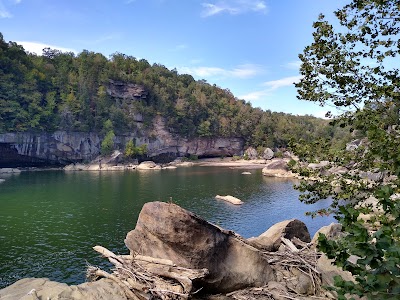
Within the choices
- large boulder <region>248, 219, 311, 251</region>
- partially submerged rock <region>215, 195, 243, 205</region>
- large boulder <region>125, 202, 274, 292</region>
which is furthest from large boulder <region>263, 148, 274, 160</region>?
large boulder <region>125, 202, 274, 292</region>

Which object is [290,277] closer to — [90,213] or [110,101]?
[90,213]

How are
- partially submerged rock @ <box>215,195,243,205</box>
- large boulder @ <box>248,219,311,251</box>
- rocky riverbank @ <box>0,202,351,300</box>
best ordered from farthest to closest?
partially submerged rock @ <box>215,195,243,205</box> < large boulder @ <box>248,219,311,251</box> < rocky riverbank @ <box>0,202,351,300</box>

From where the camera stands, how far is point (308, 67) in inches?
343

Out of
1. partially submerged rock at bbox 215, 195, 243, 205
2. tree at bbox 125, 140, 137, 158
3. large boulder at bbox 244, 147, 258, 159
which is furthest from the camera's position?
large boulder at bbox 244, 147, 258, 159

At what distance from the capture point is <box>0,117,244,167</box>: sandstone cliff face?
91756mm

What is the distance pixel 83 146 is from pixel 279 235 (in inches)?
3839

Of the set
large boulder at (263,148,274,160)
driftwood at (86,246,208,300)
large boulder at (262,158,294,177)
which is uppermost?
large boulder at (263,148,274,160)

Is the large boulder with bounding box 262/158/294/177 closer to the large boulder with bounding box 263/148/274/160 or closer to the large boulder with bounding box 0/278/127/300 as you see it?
the large boulder with bounding box 263/148/274/160

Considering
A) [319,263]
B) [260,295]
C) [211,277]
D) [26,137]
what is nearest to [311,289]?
[319,263]

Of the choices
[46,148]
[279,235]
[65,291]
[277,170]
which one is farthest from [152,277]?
[46,148]

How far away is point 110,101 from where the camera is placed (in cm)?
11369

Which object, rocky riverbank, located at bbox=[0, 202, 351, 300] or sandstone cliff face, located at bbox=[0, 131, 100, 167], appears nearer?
rocky riverbank, located at bbox=[0, 202, 351, 300]

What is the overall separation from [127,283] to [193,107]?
121971 mm

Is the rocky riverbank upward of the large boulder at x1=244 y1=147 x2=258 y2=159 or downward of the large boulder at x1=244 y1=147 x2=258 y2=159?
downward
